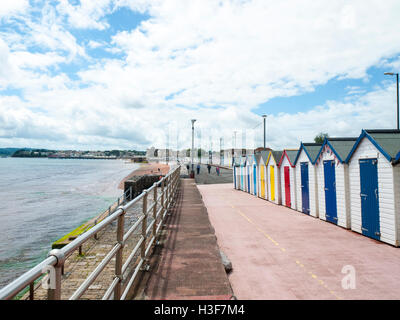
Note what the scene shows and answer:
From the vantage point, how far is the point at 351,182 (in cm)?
923

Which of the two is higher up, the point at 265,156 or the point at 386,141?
the point at 386,141

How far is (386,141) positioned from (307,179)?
4457 mm

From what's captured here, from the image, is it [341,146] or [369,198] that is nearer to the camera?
[369,198]

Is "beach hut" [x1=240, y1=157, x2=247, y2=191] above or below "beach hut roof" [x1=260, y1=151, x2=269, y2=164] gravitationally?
below

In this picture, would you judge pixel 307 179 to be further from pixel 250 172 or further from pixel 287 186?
pixel 250 172

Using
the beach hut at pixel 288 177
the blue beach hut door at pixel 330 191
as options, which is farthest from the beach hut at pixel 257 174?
the blue beach hut door at pixel 330 191

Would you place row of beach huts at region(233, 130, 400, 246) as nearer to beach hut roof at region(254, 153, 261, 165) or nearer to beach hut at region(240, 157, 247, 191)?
beach hut roof at region(254, 153, 261, 165)

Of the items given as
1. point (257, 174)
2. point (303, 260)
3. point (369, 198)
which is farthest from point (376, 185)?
point (257, 174)

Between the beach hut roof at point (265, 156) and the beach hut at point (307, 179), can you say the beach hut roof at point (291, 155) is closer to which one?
the beach hut at point (307, 179)

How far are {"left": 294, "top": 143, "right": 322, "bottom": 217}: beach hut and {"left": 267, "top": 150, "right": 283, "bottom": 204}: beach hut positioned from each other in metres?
2.40

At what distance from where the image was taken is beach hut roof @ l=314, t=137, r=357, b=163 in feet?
32.2

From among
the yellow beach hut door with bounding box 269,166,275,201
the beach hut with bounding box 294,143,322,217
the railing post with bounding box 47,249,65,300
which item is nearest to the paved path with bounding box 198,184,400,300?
the beach hut with bounding box 294,143,322,217

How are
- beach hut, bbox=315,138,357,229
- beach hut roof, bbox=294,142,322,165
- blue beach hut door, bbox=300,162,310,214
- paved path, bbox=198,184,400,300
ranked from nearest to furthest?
1. paved path, bbox=198,184,400,300
2. beach hut, bbox=315,138,357,229
3. beach hut roof, bbox=294,142,322,165
4. blue beach hut door, bbox=300,162,310,214
